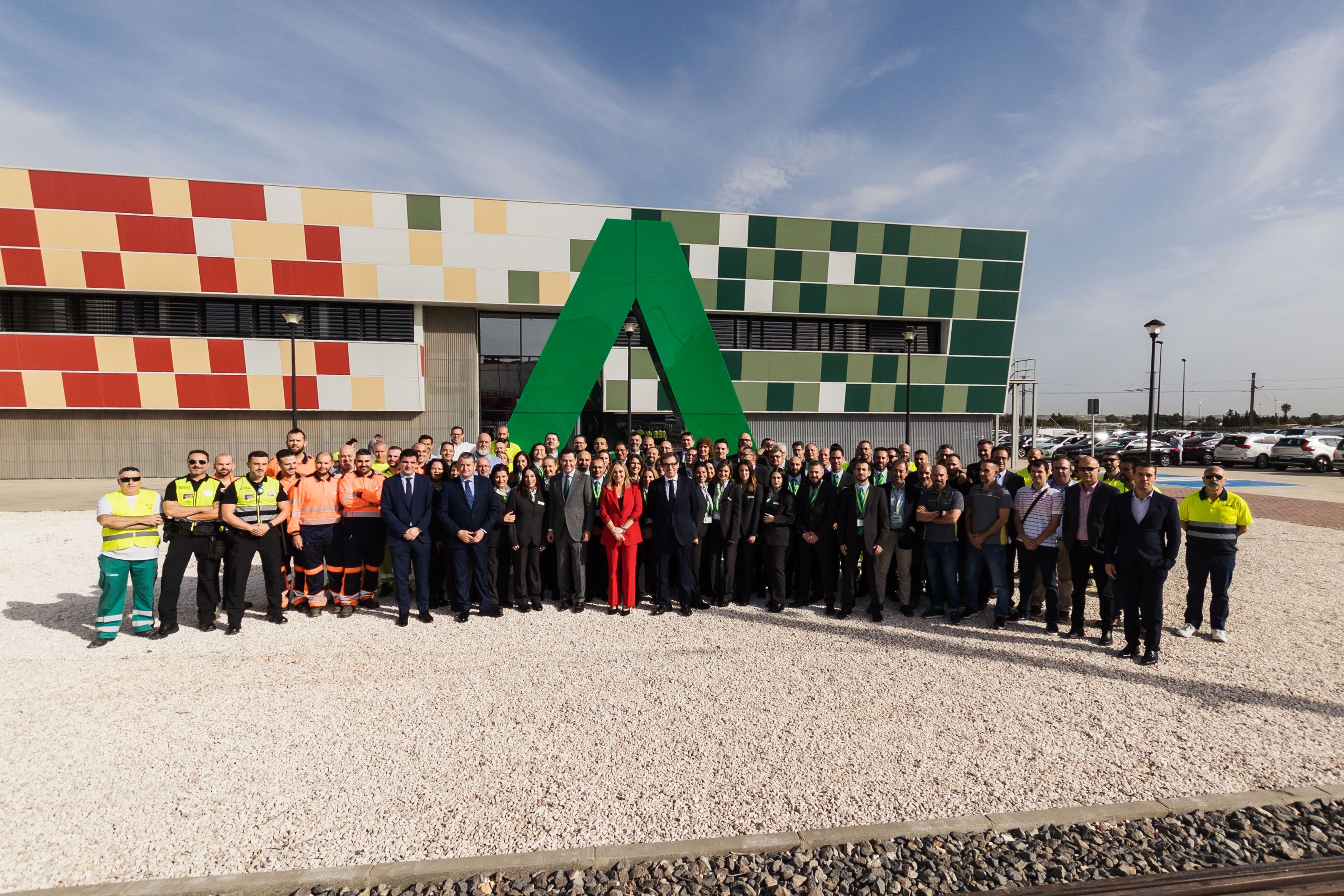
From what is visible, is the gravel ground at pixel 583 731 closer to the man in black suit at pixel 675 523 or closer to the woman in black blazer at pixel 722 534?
the man in black suit at pixel 675 523

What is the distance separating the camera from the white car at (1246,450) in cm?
2619

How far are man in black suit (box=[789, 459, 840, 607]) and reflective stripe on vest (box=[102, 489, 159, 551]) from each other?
6.68 m

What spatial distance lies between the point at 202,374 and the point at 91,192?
20.7 feet

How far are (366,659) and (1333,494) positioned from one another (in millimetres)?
25535

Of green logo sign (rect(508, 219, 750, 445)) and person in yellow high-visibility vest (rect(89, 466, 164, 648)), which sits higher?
green logo sign (rect(508, 219, 750, 445))

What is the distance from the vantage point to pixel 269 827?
318 centimetres

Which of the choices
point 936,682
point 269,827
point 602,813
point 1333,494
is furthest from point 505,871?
point 1333,494

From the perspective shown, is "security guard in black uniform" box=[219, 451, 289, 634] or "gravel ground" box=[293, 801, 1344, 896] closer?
"gravel ground" box=[293, 801, 1344, 896]

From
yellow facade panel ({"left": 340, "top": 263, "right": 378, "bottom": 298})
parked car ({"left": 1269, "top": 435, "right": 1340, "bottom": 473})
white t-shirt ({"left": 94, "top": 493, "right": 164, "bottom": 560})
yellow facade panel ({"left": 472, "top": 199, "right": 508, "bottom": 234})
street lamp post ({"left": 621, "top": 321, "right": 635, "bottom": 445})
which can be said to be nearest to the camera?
white t-shirt ({"left": 94, "top": 493, "right": 164, "bottom": 560})

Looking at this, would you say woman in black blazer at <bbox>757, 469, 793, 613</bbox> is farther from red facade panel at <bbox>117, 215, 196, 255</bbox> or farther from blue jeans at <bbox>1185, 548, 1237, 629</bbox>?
red facade panel at <bbox>117, 215, 196, 255</bbox>

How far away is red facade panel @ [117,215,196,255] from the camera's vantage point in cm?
1883

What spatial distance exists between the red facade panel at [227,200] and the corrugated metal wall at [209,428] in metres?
5.95

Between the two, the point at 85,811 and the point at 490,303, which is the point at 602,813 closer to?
the point at 85,811

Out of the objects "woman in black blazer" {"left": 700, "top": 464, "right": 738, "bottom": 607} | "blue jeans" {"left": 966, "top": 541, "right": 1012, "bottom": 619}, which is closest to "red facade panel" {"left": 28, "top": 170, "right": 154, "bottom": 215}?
"woman in black blazer" {"left": 700, "top": 464, "right": 738, "bottom": 607}
